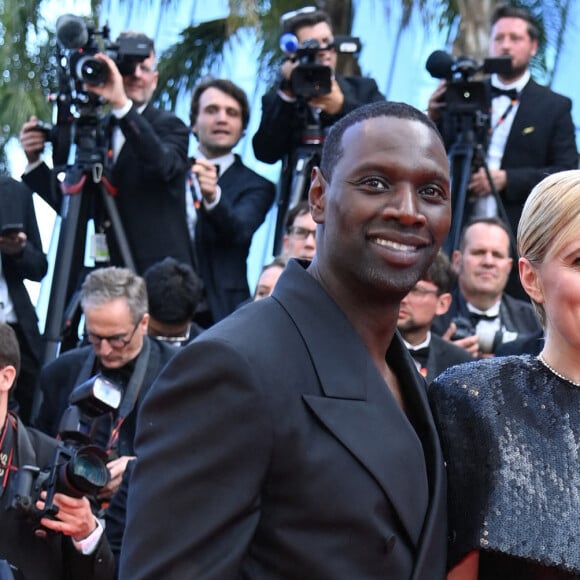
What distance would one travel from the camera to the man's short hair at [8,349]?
4617mm

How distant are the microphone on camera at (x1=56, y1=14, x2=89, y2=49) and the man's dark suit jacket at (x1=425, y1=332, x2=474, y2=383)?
207 centimetres

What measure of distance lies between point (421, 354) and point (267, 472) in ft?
10.9

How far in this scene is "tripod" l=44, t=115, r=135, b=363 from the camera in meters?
6.09

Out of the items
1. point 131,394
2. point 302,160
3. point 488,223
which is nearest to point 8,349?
point 131,394

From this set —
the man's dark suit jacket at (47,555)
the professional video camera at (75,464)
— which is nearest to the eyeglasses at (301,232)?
the professional video camera at (75,464)

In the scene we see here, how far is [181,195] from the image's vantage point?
6398mm

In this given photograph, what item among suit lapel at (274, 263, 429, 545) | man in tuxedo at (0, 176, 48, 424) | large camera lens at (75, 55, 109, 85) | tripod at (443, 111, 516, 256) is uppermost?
suit lapel at (274, 263, 429, 545)

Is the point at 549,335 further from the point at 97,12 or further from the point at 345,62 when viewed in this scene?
the point at 97,12

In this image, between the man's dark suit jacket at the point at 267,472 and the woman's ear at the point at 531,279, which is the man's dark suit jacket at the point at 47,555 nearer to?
the woman's ear at the point at 531,279

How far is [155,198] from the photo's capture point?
6.34 m

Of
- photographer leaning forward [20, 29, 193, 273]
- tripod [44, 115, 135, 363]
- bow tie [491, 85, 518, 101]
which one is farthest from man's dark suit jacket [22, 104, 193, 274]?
bow tie [491, 85, 518, 101]

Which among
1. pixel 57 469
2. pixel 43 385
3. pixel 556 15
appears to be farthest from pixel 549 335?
pixel 556 15

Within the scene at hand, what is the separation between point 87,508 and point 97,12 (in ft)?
23.7

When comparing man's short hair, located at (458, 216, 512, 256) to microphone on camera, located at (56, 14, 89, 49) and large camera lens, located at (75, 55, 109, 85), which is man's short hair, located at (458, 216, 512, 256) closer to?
large camera lens, located at (75, 55, 109, 85)
